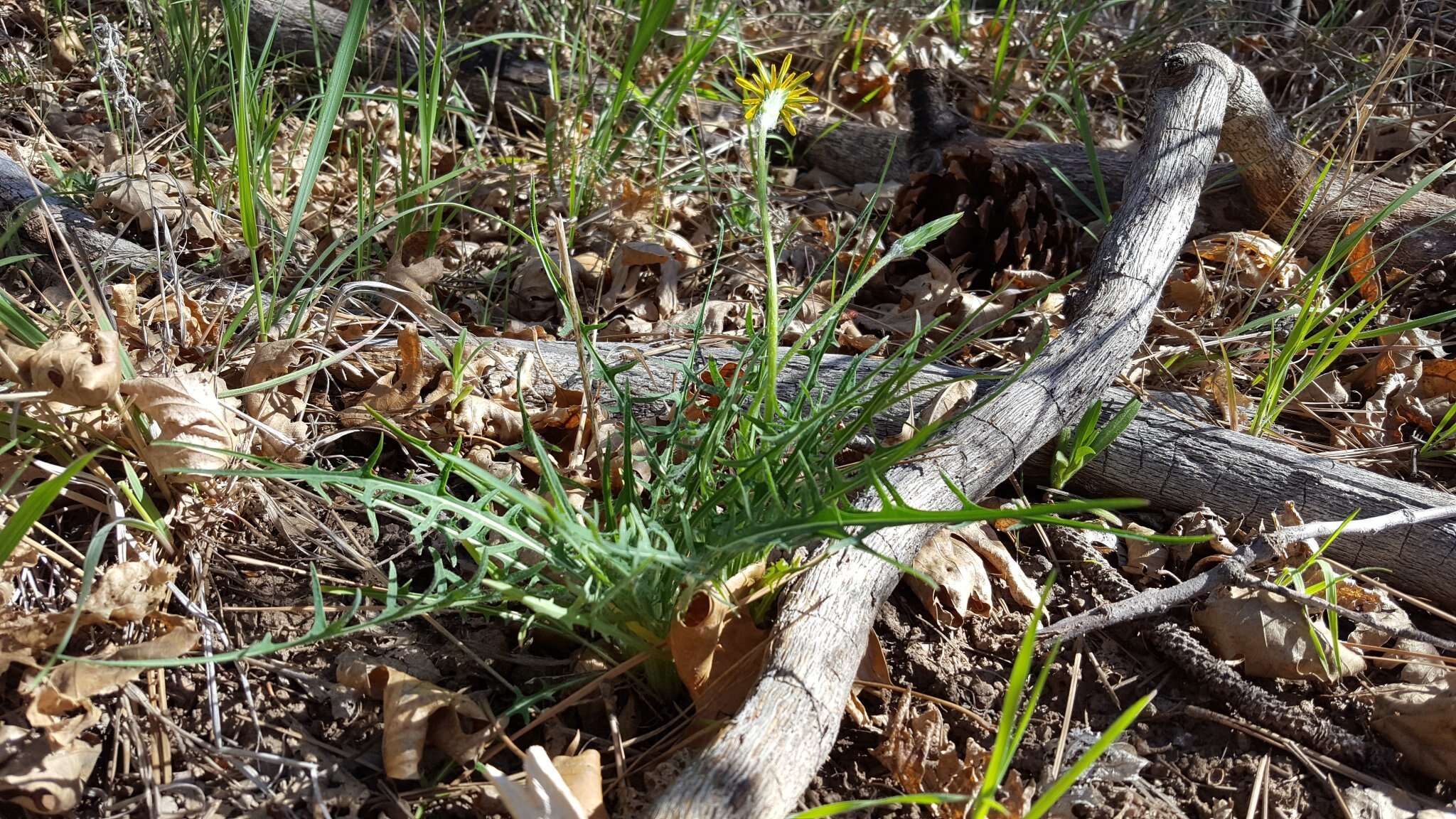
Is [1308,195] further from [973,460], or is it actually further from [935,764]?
[935,764]

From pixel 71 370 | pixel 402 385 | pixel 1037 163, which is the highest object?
pixel 1037 163

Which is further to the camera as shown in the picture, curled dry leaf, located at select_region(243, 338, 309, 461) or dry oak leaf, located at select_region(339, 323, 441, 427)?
dry oak leaf, located at select_region(339, 323, 441, 427)

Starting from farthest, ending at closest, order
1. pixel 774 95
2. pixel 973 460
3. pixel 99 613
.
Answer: pixel 973 460 < pixel 774 95 < pixel 99 613

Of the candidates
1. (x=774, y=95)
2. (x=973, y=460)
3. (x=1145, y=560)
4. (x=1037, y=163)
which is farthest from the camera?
(x=1037, y=163)

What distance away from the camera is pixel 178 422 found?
4.71 ft

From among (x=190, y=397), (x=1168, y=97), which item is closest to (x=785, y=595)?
(x=190, y=397)

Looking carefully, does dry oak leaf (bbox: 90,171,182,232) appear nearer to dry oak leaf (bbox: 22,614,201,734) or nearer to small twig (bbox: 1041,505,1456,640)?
dry oak leaf (bbox: 22,614,201,734)

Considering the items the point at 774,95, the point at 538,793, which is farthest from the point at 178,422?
the point at 774,95

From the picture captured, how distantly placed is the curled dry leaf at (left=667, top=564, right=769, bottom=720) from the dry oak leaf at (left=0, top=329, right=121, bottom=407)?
2.95 feet

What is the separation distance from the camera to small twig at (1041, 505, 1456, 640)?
1.57 meters

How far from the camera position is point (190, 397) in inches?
56.9

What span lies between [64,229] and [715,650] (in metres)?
1.76

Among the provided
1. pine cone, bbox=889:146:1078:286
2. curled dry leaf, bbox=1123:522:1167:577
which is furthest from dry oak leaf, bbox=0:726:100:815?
pine cone, bbox=889:146:1078:286

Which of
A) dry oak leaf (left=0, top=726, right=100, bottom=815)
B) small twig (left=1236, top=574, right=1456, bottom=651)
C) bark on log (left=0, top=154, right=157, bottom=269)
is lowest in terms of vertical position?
dry oak leaf (left=0, top=726, right=100, bottom=815)
